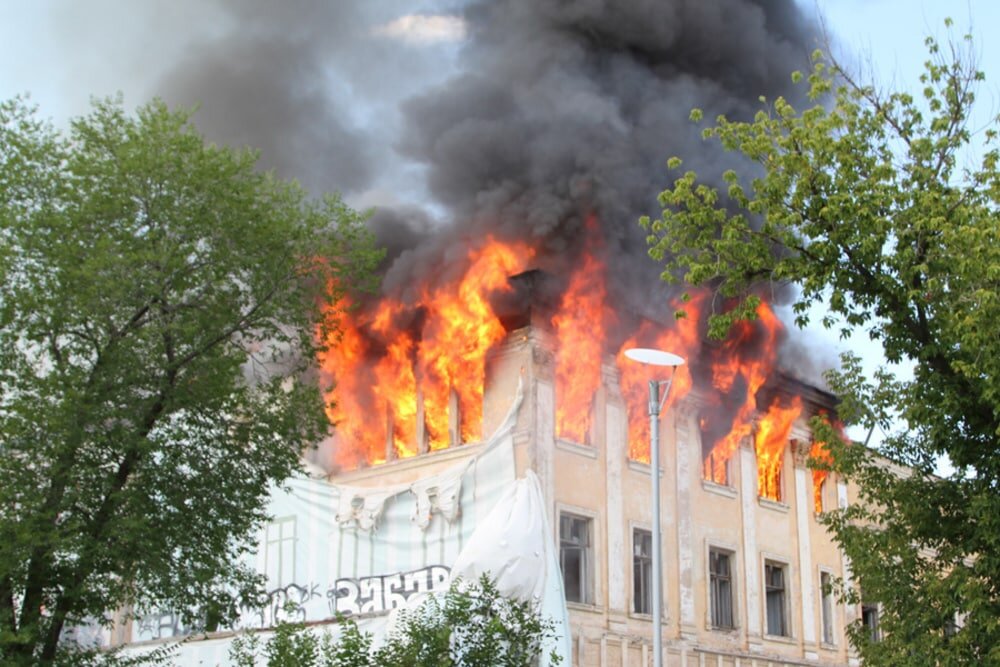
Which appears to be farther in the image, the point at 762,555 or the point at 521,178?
the point at 762,555

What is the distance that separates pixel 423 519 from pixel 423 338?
13.1 ft

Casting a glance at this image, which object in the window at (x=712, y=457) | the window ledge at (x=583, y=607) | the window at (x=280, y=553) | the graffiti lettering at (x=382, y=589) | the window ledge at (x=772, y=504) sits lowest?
the window ledge at (x=583, y=607)

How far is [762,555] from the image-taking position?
31.0m

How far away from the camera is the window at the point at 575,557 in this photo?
84.3ft

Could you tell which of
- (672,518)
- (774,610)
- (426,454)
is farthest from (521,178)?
(774,610)

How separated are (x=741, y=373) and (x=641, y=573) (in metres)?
6.13

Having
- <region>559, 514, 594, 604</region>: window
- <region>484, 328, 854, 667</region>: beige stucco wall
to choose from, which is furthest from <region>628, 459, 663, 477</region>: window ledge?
<region>559, 514, 594, 604</region>: window

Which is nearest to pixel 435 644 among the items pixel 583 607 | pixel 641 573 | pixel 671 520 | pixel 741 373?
pixel 583 607

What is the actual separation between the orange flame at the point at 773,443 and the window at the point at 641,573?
5.31m

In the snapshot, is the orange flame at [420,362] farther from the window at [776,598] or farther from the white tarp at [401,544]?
the window at [776,598]

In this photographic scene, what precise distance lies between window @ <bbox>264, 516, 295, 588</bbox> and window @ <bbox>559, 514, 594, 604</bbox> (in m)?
6.07

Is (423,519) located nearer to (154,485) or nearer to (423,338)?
(423,338)

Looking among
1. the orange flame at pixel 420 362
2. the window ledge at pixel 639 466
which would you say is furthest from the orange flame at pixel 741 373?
the orange flame at pixel 420 362

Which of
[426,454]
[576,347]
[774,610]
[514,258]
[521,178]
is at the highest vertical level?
[521,178]
